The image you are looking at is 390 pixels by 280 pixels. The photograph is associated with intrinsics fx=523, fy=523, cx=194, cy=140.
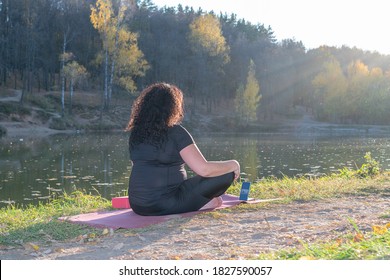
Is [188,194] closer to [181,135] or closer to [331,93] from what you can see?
[181,135]

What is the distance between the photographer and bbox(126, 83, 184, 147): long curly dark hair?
5.01 metres

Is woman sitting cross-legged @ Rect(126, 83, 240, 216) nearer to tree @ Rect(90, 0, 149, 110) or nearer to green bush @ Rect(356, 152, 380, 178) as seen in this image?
green bush @ Rect(356, 152, 380, 178)

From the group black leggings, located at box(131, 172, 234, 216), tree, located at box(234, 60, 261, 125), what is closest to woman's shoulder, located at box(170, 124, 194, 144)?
black leggings, located at box(131, 172, 234, 216)

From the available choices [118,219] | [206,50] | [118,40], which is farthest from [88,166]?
[206,50]

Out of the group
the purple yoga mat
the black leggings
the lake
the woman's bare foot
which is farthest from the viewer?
the lake

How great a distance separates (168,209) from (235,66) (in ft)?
166

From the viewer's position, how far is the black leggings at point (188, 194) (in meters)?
5.25

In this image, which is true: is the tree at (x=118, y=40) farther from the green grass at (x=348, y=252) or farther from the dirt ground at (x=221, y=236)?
the green grass at (x=348, y=252)

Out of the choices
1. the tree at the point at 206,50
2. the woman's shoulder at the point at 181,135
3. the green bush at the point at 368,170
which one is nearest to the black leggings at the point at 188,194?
the woman's shoulder at the point at 181,135

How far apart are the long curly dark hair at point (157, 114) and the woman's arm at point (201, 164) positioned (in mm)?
275

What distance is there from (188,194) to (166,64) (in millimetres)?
44280

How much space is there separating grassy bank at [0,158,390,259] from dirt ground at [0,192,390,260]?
0.20 meters

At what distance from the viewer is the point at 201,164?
5.05 m
